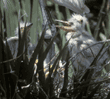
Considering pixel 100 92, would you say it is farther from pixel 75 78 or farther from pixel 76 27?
pixel 76 27

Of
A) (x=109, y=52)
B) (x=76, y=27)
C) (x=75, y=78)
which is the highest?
(x=76, y=27)

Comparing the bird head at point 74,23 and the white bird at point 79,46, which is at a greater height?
the bird head at point 74,23

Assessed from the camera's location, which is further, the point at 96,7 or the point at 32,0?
the point at 96,7

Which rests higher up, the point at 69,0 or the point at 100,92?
the point at 69,0

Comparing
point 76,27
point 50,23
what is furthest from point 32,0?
point 76,27

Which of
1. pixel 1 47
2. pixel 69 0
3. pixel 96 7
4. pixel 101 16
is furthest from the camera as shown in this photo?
pixel 96 7

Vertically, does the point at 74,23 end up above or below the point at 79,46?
above

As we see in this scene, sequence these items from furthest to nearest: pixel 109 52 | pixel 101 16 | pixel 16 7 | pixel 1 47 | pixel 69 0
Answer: pixel 101 16 < pixel 109 52 < pixel 16 7 < pixel 69 0 < pixel 1 47

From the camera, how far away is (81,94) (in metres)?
0.46

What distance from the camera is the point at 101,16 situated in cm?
120

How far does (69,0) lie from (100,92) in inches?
20.3

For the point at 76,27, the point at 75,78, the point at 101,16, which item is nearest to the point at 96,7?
the point at 101,16

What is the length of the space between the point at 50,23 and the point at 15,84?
50 cm

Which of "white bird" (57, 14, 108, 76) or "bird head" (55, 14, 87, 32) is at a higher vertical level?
"bird head" (55, 14, 87, 32)
